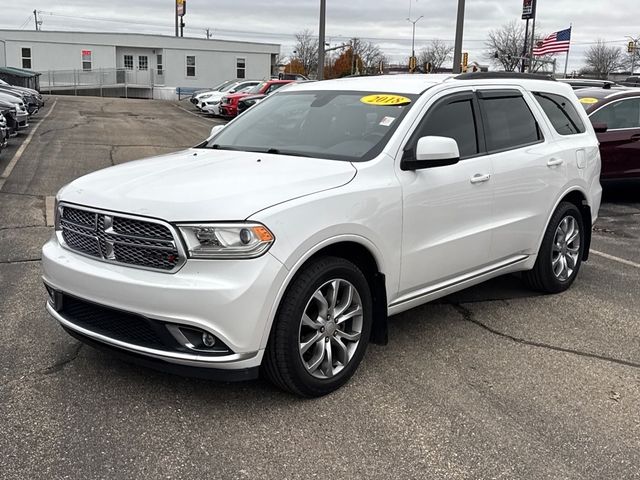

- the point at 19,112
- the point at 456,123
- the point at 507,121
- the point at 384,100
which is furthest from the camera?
the point at 19,112

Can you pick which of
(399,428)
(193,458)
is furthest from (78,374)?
(399,428)

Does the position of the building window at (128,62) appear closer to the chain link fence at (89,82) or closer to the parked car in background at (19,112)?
the chain link fence at (89,82)

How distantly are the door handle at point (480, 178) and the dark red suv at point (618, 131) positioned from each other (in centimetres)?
576

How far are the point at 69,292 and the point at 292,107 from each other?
2.19 m

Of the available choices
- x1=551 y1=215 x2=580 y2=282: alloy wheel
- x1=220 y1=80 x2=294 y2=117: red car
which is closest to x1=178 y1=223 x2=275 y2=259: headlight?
x1=551 y1=215 x2=580 y2=282: alloy wheel

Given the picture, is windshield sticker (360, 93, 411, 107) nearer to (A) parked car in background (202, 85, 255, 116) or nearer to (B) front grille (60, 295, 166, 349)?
(B) front grille (60, 295, 166, 349)

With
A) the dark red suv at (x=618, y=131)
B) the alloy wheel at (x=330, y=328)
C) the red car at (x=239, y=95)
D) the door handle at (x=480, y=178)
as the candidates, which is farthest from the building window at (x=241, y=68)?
the alloy wheel at (x=330, y=328)

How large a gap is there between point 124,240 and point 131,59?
51.1 m

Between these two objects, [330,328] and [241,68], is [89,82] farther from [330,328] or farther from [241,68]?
[330,328]

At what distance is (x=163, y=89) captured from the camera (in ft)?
157

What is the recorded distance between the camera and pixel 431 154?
13.1ft

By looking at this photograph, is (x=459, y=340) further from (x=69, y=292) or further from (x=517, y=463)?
(x=69, y=292)

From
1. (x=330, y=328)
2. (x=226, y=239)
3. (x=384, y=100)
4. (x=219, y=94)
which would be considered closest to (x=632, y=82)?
(x=219, y=94)

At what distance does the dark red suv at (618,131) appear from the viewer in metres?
9.73
